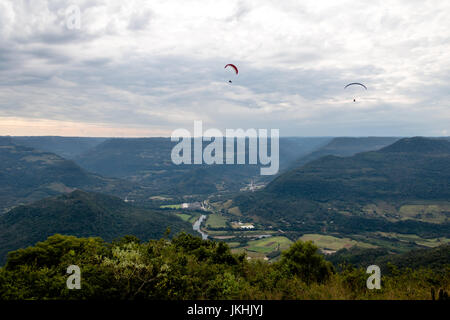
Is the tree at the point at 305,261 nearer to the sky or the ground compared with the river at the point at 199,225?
nearer to the sky

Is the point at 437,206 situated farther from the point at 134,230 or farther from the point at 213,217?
the point at 134,230

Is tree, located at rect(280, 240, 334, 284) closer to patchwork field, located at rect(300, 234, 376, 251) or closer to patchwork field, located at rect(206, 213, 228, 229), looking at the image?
patchwork field, located at rect(300, 234, 376, 251)

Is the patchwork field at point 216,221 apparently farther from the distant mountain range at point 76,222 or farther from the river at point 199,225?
the distant mountain range at point 76,222

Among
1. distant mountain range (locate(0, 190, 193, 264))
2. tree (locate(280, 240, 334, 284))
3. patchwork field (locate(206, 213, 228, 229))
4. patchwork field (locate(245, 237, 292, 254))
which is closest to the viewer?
tree (locate(280, 240, 334, 284))
